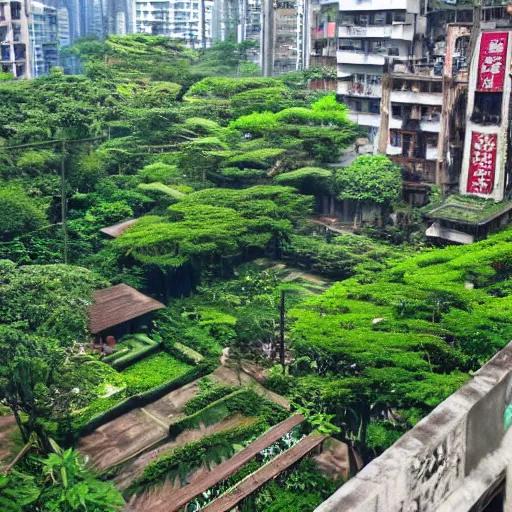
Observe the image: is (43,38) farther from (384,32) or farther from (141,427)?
(141,427)

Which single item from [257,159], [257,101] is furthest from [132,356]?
[257,101]

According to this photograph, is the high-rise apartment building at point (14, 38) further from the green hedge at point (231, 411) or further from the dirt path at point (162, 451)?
the dirt path at point (162, 451)

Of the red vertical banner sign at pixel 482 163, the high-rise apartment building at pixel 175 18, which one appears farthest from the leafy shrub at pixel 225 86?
the high-rise apartment building at pixel 175 18

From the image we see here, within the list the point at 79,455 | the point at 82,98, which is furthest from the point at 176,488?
the point at 82,98

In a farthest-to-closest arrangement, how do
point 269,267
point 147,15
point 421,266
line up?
1. point 147,15
2. point 269,267
3. point 421,266

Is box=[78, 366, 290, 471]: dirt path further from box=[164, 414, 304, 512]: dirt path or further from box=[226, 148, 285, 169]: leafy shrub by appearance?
box=[226, 148, 285, 169]: leafy shrub

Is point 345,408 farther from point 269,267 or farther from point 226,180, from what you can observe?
point 226,180

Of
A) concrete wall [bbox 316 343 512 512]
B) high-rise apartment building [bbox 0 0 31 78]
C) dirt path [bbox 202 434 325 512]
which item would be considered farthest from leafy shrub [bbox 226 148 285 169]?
high-rise apartment building [bbox 0 0 31 78]
